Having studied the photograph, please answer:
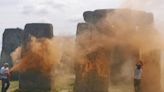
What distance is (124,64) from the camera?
27.3 m

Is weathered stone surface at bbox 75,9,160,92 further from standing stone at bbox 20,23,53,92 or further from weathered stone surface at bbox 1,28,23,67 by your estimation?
weathered stone surface at bbox 1,28,23,67

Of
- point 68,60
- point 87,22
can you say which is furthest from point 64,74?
point 87,22

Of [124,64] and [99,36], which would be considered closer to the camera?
[99,36]

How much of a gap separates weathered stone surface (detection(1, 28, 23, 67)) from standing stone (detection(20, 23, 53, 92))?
1136 centimetres

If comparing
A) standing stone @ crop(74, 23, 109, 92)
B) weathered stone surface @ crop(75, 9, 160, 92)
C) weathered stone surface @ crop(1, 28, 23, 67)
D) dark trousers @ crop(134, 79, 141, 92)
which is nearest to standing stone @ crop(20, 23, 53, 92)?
weathered stone surface @ crop(75, 9, 160, 92)

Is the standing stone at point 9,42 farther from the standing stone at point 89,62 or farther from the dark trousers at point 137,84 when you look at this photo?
the dark trousers at point 137,84

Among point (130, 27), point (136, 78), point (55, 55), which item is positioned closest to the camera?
point (136, 78)

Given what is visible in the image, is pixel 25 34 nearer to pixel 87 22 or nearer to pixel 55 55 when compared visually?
pixel 55 55

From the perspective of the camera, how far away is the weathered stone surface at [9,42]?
127ft

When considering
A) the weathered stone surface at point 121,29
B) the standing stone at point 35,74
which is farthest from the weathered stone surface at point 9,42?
the weathered stone surface at point 121,29

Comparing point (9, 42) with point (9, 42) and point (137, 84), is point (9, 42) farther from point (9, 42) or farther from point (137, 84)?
point (137, 84)

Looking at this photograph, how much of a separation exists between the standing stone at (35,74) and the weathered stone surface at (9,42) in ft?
37.3

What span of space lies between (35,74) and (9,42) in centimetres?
1196

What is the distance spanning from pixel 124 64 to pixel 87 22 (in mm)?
4151
